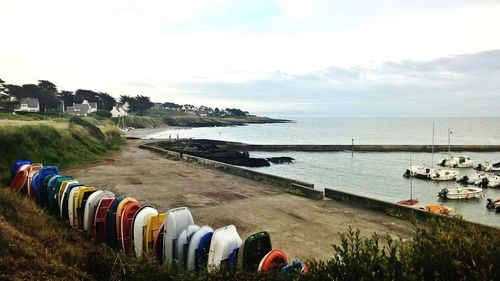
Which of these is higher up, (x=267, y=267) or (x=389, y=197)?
(x=267, y=267)

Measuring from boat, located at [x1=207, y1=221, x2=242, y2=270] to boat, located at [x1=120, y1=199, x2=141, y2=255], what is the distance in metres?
2.10

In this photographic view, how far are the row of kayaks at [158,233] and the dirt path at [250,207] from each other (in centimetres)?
292

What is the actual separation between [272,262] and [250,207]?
744 centimetres

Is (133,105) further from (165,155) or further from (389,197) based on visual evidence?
(389,197)

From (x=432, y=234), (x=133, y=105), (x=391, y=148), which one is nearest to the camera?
(x=432, y=234)

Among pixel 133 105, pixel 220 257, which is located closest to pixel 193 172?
pixel 220 257

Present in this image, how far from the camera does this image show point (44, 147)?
20.6 metres

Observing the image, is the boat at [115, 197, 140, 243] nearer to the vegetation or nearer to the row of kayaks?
the row of kayaks

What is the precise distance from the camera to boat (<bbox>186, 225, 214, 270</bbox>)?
5906 millimetres

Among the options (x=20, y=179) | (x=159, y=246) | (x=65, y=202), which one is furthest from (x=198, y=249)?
(x=20, y=179)

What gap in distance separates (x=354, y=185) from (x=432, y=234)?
2945 centimetres

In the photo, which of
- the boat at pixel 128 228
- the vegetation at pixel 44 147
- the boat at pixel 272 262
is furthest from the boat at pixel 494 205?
the vegetation at pixel 44 147

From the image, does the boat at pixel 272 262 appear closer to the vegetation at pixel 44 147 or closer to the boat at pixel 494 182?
the vegetation at pixel 44 147

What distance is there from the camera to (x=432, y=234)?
442 centimetres
